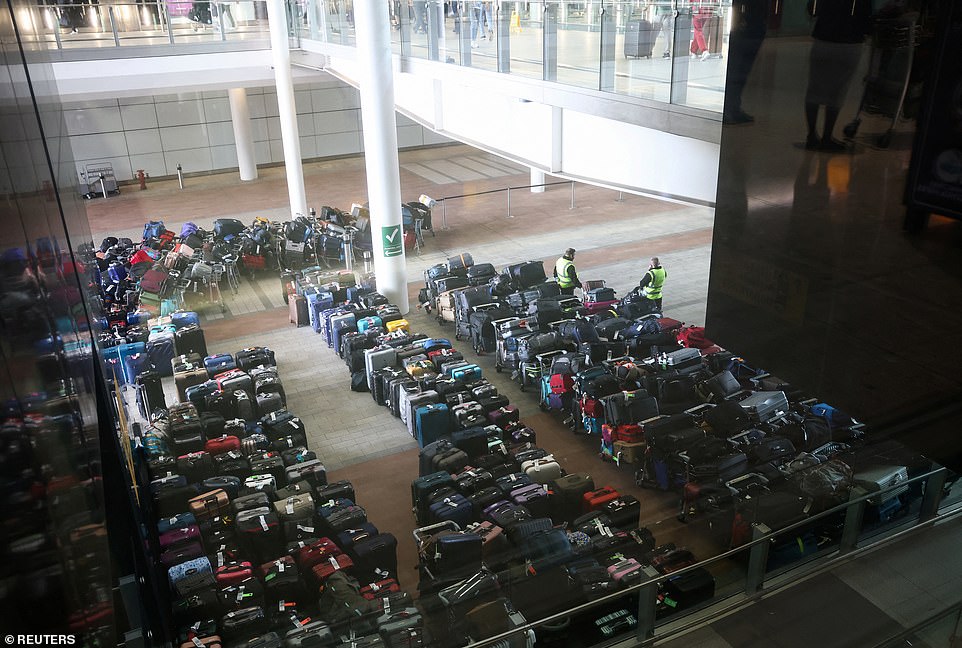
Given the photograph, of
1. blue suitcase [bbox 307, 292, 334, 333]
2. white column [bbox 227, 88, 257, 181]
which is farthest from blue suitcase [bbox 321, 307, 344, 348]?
white column [bbox 227, 88, 257, 181]

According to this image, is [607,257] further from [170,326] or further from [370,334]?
[170,326]

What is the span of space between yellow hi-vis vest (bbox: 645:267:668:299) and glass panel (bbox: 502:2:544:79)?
531cm

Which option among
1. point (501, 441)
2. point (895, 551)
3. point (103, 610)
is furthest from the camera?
point (501, 441)

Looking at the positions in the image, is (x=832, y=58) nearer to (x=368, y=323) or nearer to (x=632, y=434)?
(x=632, y=434)

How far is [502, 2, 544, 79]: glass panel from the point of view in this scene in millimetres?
9898

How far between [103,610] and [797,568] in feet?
21.1

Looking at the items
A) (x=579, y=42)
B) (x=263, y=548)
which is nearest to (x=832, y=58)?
(x=579, y=42)

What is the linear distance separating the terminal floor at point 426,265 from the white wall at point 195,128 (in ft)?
3.50

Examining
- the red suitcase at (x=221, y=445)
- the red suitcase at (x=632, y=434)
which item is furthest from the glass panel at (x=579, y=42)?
the red suitcase at (x=221, y=445)

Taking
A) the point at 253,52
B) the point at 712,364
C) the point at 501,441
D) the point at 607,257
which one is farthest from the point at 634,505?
the point at 253,52

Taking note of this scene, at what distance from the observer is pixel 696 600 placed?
22.6 feet

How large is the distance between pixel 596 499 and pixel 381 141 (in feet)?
29.0

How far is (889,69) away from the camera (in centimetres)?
507

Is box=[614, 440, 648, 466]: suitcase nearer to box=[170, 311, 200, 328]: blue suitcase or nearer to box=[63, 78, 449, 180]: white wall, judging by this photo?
box=[170, 311, 200, 328]: blue suitcase
